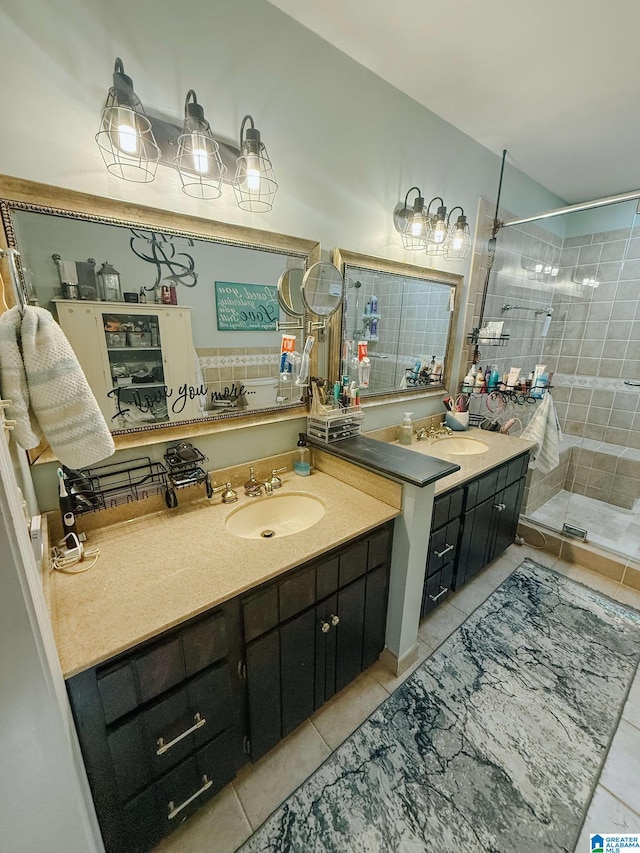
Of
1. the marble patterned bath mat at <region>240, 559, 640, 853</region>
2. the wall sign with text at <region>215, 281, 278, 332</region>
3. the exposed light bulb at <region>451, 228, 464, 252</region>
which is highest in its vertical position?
the exposed light bulb at <region>451, 228, 464, 252</region>

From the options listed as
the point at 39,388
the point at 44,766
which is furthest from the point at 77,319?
the point at 44,766

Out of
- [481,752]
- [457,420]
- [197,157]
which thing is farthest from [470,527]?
[197,157]

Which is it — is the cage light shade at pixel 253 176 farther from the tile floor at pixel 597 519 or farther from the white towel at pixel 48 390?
the tile floor at pixel 597 519

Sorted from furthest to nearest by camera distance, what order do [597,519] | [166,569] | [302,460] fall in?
[597,519]
[302,460]
[166,569]

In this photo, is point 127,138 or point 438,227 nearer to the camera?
point 127,138

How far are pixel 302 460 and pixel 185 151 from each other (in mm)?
1191

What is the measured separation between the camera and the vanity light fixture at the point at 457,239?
186cm

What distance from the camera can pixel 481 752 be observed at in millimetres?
1216

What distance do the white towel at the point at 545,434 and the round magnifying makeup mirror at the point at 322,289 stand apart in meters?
1.58

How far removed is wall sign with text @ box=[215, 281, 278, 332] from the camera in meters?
1.24

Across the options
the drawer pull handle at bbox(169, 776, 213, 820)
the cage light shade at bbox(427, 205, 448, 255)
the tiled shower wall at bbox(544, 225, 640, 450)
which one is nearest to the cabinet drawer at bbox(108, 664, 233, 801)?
the drawer pull handle at bbox(169, 776, 213, 820)

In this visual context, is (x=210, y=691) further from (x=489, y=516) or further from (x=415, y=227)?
(x=415, y=227)

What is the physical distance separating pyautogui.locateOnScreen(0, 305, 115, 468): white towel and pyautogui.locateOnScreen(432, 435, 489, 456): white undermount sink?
1762 millimetres

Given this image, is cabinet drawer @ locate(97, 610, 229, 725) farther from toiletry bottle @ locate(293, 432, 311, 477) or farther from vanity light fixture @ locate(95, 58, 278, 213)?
vanity light fixture @ locate(95, 58, 278, 213)
